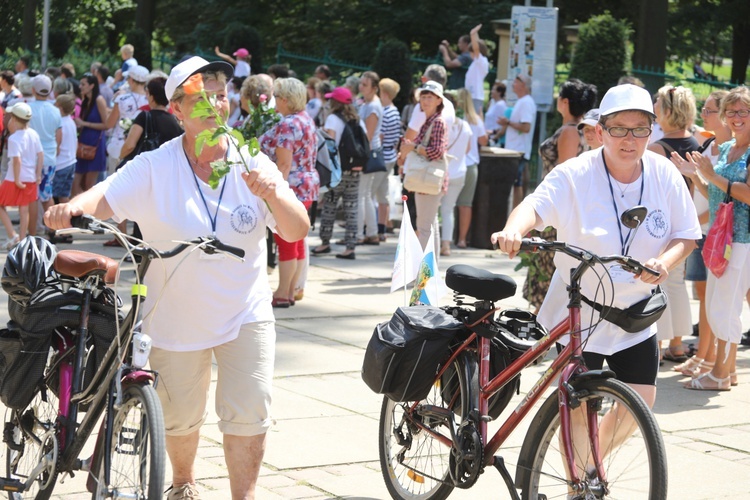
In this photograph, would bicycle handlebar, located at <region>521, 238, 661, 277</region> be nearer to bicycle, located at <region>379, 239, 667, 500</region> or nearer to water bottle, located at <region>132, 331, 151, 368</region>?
bicycle, located at <region>379, 239, 667, 500</region>

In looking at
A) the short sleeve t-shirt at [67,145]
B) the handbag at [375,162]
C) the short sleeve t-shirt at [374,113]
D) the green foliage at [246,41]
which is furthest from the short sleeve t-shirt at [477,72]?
the green foliage at [246,41]

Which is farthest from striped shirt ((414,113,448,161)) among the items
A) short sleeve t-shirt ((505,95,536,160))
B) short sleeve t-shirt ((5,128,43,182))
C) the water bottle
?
the water bottle

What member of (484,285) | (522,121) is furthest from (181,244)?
(522,121)

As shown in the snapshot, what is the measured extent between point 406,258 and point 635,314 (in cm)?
185

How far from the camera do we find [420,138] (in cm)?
1158

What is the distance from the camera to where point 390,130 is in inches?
574

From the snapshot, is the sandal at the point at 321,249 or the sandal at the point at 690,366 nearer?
the sandal at the point at 690,366

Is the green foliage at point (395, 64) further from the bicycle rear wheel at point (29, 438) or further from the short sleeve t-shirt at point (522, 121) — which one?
the bicycle rear wheel at point (29, 438)

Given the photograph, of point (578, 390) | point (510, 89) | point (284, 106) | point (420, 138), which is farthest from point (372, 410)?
point (510, 89)

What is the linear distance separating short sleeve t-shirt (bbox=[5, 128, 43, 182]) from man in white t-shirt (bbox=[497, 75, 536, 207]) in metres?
6.97

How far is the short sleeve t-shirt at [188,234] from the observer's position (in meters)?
4.32

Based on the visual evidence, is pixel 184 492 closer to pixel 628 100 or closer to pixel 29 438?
pixel 29 438

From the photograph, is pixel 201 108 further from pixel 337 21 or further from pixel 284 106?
pixel 337 21

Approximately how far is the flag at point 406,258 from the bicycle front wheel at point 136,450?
86.9 inches
